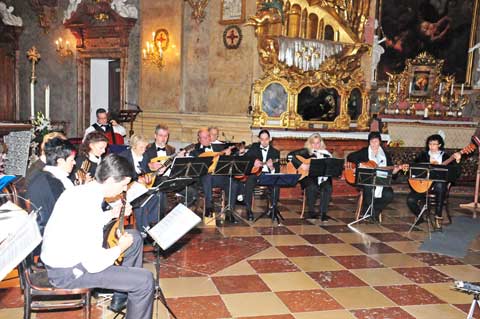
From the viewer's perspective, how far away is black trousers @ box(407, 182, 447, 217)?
7.77 meters

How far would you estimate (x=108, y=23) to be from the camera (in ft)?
40.9

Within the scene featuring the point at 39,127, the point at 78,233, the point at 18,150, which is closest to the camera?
the point at 78,233

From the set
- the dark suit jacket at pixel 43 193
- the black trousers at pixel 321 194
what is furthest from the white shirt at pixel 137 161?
the black trousers at pixel 321 194

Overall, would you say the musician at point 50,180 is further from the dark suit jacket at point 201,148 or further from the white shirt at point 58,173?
the dark suit jacket at point 201,148

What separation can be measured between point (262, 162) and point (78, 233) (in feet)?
16.4

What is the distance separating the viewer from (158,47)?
37.8 ft

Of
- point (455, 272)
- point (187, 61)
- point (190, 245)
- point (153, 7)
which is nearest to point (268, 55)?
point (187, 61)

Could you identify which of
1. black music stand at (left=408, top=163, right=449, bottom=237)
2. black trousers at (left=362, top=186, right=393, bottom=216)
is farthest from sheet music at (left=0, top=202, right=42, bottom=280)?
black trousers at (left=362, top=186, right=393, bottom=216)

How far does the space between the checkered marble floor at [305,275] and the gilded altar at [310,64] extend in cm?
354

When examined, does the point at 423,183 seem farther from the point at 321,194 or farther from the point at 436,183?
the point at 321,194

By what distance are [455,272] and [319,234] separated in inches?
78.2

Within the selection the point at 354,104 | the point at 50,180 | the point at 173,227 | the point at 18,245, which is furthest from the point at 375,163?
the point at 18,245

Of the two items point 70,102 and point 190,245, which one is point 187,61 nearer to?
point 70,102

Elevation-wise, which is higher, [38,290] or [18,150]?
[18,150]
